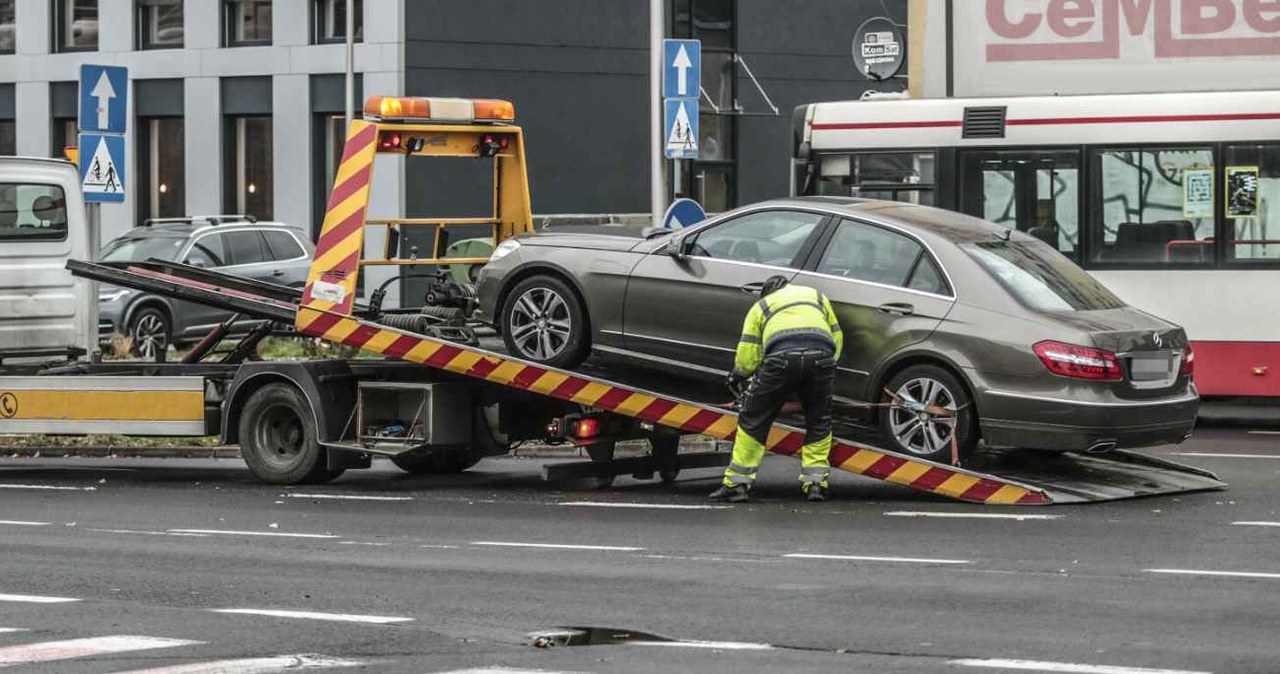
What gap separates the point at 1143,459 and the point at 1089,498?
1.30 meters

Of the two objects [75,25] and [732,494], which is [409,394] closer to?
[732,494]

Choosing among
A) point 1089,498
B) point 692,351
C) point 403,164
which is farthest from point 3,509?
point 403,164

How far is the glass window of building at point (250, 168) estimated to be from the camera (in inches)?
1521

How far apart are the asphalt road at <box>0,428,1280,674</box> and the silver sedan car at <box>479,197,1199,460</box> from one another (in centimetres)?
59

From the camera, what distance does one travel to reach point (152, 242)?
28766mm

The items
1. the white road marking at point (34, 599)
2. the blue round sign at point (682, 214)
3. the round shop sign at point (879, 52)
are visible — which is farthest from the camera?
the round shop sign at point (879, 52)

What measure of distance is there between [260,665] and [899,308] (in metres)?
6.45

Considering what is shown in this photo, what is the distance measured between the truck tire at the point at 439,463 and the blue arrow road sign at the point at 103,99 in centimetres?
423

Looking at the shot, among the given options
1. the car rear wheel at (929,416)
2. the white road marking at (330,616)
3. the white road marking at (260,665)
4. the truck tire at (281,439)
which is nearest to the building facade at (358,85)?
the truck tire at (281,439)

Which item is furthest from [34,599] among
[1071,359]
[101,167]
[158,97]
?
[158,97]

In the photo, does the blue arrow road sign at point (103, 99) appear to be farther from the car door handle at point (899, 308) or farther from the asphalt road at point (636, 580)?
the car door handle at point (899, 308)

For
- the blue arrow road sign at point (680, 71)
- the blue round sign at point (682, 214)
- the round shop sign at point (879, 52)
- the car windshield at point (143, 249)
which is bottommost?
the car windshield at point (143, 249)

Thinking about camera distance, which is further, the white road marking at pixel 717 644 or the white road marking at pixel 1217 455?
the white road marking at pixel 1217 455

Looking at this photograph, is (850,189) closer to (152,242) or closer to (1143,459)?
(1143,459)
